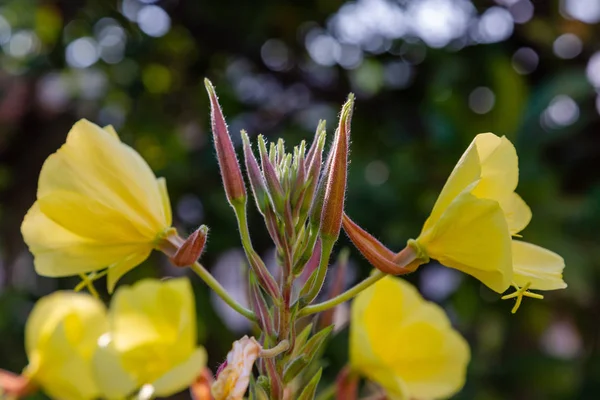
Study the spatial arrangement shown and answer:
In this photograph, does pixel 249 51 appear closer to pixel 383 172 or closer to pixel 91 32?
pixel 91 32

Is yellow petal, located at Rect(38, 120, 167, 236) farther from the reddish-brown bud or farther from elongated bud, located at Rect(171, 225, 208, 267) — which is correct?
the reddish-brown bud

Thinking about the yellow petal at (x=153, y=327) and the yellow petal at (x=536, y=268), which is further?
the yellow petal at (x=153, y=327)

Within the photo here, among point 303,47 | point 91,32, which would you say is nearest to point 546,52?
point 303,47

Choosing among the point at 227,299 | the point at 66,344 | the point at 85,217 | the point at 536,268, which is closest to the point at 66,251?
the point at 85,217

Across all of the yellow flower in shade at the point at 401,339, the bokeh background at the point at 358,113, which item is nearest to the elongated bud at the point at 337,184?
the yellow flower in shade at the point at 401,339

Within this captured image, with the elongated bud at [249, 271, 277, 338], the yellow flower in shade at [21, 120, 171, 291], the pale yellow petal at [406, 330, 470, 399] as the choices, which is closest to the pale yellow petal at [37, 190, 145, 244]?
the yellow flower in shade at [21, 120, 171, 291]

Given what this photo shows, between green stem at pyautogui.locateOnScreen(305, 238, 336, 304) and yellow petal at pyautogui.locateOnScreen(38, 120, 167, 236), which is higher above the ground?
yellow petal at pyautogui.locateOnScreen(38, 120, 167, 236)

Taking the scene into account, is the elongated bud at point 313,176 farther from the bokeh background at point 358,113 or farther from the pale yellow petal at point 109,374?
the bokeh background at point 358,113
